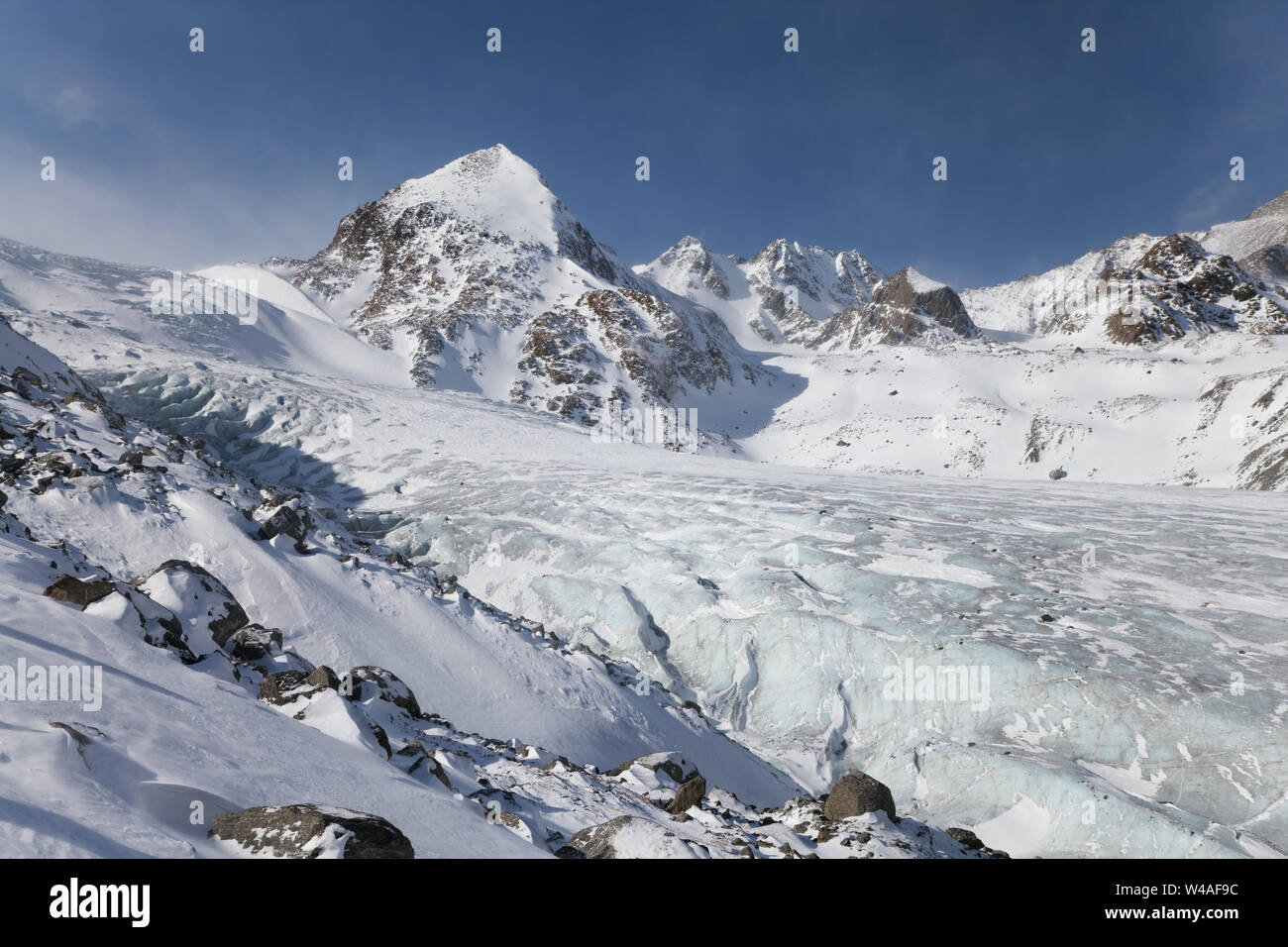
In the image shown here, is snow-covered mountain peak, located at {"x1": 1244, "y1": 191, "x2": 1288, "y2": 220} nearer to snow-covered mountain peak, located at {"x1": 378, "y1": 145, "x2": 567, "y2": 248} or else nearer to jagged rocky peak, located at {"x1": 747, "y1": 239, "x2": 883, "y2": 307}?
jagged rocky peak, located at {"x1": 747, "y1": 239, "x2": 883, "y2": 307}

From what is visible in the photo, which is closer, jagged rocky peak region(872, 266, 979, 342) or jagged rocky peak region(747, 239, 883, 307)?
jagged rocky peak region(872, 266, 979, 342)

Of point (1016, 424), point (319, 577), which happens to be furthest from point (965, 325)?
point (319, 577)

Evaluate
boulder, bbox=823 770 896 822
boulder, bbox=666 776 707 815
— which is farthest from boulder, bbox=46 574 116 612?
boulder, bbox=823 770 896 822

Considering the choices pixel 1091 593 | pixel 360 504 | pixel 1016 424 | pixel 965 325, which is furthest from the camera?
pixel 965 325

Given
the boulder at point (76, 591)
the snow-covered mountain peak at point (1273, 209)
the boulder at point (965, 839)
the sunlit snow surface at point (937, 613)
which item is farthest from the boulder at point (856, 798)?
the snow-covered mountain peak at point (1273, 209)

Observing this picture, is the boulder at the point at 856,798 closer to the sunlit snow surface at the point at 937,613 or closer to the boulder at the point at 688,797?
the boulder at the point at 688,797

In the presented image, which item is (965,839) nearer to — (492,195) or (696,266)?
(492,195)

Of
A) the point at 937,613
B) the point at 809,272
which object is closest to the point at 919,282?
the point at 809,272
